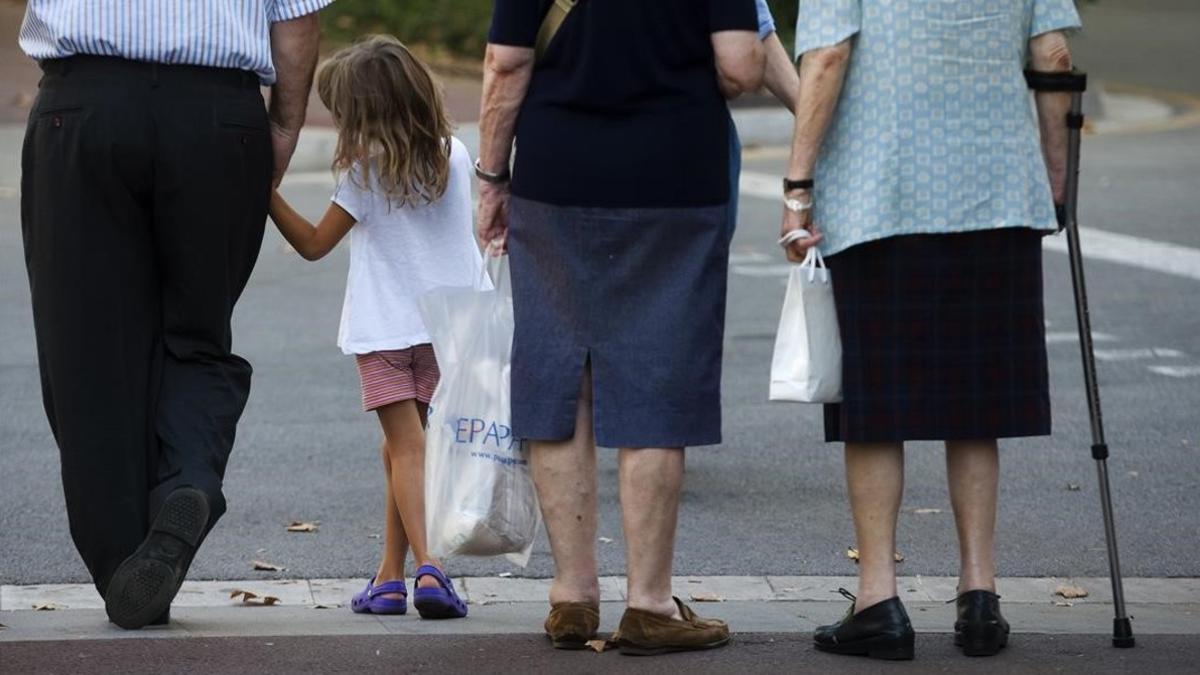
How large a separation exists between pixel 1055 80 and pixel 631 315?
3.46 feet

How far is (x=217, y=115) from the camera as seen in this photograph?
467 cm

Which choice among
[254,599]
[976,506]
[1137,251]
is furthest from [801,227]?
[1137,251]

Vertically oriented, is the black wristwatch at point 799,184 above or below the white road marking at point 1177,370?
above

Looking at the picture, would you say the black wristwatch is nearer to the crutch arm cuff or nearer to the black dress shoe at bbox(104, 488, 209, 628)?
the crutch arm cuff

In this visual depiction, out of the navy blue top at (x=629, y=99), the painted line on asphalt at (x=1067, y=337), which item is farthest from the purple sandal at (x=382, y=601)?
the painted line on asphalt at (x=1067, y=337)

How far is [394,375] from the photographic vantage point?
5305 millimetres

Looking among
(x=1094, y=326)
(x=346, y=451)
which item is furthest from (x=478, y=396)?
(x=1094, y=326)

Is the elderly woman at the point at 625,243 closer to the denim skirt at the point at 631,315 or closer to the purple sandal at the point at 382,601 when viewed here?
the denim skirt at the point at 631,315

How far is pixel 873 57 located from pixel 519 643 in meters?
1.49

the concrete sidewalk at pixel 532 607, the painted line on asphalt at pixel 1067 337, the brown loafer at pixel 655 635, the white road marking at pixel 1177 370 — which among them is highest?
the brown loafer at pixel 655 635

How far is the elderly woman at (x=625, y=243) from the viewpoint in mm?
4527

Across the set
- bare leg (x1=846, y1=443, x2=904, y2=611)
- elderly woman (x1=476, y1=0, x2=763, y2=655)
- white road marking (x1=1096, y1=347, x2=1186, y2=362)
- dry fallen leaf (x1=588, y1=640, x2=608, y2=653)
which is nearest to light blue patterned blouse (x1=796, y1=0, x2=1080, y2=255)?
elderly woman (x1=476, y1=0, x2=763, y2=655)

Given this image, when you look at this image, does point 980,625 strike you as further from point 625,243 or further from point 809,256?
point 625,243

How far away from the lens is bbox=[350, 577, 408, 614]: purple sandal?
17.4 feet
